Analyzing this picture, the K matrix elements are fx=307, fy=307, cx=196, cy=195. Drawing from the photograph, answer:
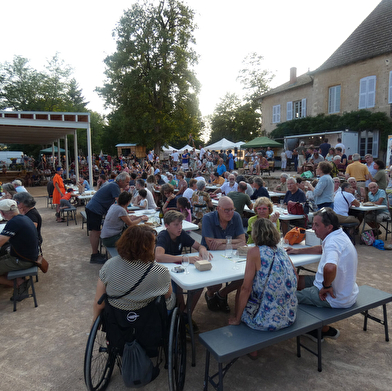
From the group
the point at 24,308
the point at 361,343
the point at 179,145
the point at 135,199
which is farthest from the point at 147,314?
the point at 179,145

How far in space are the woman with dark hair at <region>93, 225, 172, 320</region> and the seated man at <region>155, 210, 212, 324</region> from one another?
34.1 inches

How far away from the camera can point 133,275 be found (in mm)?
2107

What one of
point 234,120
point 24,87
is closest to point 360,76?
point 234,120

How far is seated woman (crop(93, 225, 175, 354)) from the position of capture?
6.85 feet

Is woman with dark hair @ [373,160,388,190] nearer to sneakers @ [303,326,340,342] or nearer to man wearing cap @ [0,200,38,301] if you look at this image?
sneakers @ [303,326,340,342]

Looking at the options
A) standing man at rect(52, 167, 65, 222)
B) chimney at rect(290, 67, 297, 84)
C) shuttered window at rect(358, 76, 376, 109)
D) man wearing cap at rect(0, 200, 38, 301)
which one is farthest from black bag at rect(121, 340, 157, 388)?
chimney at rect(290, 67, 297, 84)

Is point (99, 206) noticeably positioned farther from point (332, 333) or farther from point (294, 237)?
point (332, 333)

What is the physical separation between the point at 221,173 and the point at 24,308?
10.7 metres

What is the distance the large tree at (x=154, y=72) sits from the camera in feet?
75.8

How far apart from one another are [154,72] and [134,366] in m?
23.1

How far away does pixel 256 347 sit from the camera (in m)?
2.21

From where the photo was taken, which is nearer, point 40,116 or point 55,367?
point 55,367

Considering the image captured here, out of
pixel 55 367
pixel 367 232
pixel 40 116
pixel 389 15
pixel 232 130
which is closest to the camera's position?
pixel 55 367

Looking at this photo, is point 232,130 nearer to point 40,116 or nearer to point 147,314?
point 40,116
